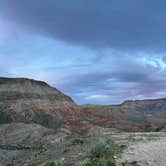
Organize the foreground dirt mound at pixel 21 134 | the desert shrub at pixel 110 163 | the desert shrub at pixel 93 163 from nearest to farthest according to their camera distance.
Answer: the desert shrub at pixel 110 163 → the desert shrub at pixel 93 163 → the foreground dirt mound at pixel 21 134

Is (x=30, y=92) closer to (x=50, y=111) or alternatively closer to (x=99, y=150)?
(x=50, y=111)

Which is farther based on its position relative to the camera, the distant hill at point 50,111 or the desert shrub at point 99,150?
the distant hill at point 50,111

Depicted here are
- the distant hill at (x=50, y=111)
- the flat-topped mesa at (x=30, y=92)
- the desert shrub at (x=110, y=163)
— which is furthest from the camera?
the flat-topped mesa at (x=30, y=92)

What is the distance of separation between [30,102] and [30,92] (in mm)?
7649

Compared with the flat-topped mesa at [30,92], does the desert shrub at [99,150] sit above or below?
below

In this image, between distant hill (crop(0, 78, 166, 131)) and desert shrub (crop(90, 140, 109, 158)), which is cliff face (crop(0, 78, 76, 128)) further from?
desert shrub (crop(90, 140, 109, 158))

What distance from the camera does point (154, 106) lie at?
637 feet

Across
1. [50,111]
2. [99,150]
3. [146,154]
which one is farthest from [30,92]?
[146,154]

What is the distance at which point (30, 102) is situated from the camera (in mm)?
86812

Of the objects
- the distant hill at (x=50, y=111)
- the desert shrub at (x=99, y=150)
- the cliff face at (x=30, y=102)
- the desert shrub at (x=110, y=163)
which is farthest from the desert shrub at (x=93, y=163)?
the cliff face at (x=30, y=102)

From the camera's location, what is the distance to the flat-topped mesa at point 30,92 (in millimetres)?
89950

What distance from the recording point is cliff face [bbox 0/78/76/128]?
7812 centimetres

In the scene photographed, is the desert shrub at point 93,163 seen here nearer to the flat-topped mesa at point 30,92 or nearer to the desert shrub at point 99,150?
the desert shrub at point 99,150

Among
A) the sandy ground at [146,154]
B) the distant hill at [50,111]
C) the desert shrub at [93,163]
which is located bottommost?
the desert shrub at [93,163]
